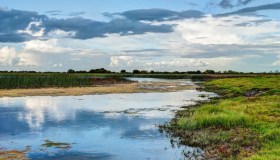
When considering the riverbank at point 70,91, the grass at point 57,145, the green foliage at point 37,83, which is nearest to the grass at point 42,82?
the green foliage at point 37,83

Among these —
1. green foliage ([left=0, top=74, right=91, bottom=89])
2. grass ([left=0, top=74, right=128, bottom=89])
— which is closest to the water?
green foliage ([left=0, top=74, right=91, bottom=89])

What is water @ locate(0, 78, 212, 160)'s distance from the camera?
1920 centimetres

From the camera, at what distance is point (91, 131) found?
83.8 ft

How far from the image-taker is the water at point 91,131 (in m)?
19.2

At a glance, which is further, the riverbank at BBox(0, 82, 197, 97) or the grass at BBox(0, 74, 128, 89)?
the grass at BBox(0, 74, 128, 89)

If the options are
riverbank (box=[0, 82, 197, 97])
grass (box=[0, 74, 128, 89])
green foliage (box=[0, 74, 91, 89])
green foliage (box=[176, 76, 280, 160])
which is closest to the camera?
green foliage (box=[176, 76, 280, 160])

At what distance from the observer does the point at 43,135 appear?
79.1ft

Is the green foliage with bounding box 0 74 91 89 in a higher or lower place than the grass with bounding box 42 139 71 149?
higher

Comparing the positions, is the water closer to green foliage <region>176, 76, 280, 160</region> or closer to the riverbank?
green foliage <region>176, 76, 280, 160</region>

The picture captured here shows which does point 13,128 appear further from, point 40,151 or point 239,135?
point 239,135

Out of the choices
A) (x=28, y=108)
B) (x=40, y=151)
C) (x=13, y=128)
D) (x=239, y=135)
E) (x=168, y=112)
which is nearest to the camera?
(x=40, y=151)

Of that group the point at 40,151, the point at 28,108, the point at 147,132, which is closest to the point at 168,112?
the point at 147,132

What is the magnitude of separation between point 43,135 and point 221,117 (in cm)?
1124

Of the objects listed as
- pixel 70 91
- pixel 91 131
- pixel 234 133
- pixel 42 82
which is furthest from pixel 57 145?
pixel 42 82
